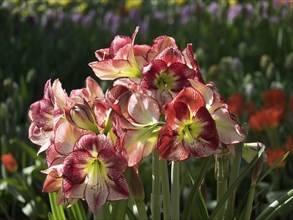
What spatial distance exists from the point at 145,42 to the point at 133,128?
10.8ft

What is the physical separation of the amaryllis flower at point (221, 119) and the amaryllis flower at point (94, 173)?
175mm

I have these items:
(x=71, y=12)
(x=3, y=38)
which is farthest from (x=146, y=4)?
(x=3, y=38)

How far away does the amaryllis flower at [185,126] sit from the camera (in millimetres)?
1207

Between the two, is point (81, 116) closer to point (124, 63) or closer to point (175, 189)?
point (124, 63)

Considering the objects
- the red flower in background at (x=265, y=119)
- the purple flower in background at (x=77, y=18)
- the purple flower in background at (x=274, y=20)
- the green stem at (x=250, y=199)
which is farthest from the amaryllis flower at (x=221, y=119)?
the purple flower in background at (x=77, y=18)

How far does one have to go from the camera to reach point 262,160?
1.44m

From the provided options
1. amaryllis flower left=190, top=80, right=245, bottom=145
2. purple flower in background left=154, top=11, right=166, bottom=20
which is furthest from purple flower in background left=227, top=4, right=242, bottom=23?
amaryllis flower left=190, top=80, right=245, bottom=145

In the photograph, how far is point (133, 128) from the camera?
1227mm

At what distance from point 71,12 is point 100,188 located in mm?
5024

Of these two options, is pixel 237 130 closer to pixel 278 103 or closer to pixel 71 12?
pixel 278 103

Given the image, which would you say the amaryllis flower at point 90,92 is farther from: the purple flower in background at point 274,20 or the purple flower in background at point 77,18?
the purple flower in background at point 77,18

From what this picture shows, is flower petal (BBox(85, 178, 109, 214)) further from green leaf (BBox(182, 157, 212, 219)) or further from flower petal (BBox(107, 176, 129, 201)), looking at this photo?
green leaf (BBox(182, 157, 212, 219))

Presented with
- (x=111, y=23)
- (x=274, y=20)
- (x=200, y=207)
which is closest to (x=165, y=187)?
(x=200, y=207)

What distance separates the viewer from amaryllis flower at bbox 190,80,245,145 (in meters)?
1.24
